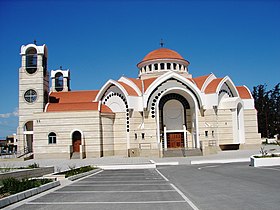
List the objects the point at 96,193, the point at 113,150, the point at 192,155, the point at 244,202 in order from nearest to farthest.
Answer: the point at 244,202 < the point at 96,193 < the point at 192,155 < the point at 113,150

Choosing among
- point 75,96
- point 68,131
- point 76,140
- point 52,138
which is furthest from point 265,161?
point 75,96

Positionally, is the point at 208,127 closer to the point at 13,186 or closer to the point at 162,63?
the point at 162,63

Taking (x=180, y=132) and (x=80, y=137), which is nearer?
(x=80, y=137)

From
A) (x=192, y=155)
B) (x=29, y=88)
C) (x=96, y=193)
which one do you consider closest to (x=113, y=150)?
(x=192, y=155)

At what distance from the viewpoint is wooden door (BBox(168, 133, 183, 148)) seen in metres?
41.3

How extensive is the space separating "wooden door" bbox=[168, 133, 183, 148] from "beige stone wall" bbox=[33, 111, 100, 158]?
31.0 feet

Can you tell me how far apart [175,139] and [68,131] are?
13.3 meters

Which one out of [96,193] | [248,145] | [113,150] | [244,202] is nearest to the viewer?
[244,202]

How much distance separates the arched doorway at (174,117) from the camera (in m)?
41.4

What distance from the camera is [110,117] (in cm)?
3962

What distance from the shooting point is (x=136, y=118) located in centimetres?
3956

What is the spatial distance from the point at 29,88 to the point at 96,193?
31288mm

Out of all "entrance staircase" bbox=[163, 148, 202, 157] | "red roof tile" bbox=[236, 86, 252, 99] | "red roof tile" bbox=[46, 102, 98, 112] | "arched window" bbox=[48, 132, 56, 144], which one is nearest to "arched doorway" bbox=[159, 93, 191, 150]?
"entrance staircase" bbox=[163, 148, 202, 157]

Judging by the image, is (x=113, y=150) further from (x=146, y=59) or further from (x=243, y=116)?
(x=243, y=116)
